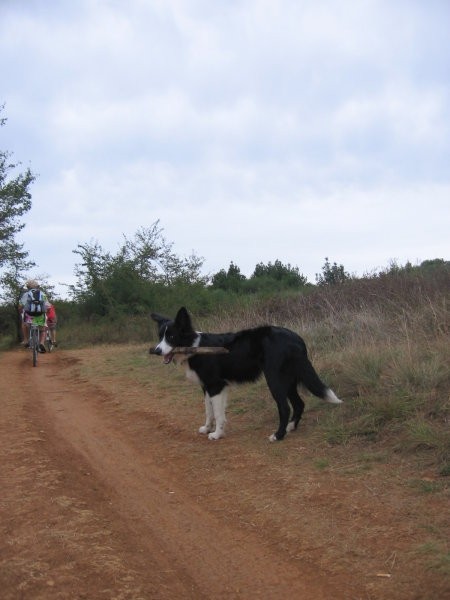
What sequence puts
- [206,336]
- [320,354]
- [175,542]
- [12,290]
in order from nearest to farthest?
[175,542] → [206,336] → [320,354] → [12,290]

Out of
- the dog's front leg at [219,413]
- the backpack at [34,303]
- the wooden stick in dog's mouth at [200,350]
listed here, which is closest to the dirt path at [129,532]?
the dog's front leg at [219,413]

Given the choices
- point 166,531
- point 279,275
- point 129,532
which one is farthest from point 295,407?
point 279,275

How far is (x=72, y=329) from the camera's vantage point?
22234mm

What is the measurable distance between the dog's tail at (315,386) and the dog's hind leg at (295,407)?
8.2 inches

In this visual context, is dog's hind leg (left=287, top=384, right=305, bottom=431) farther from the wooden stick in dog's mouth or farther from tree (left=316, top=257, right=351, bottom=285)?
tree (left=316, top=257, right=351, bottom=285)

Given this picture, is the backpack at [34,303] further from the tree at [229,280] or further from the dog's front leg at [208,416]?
the tree at [229,280]

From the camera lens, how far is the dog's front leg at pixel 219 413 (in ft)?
21.5

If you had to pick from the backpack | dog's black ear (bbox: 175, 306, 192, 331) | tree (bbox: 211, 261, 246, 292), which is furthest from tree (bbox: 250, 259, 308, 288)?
dog's black ear (bbox: 175, 306, 192, 331)

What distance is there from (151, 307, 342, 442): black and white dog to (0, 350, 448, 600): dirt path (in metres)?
0.64

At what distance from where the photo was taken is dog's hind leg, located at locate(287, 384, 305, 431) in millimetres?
6465

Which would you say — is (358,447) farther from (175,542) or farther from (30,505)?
(30,505)

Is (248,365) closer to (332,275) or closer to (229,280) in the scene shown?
(332,275)

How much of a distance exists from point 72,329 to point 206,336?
16.2 metres

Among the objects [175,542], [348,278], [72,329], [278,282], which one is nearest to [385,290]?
[348,278]
